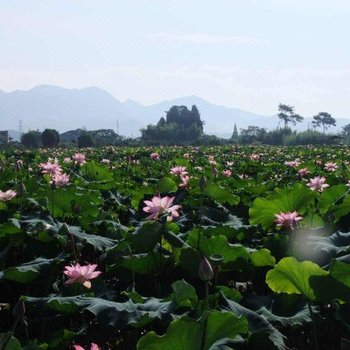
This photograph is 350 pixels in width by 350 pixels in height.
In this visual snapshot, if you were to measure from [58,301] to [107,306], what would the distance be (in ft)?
0.59

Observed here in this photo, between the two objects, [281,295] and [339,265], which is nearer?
[339,265]

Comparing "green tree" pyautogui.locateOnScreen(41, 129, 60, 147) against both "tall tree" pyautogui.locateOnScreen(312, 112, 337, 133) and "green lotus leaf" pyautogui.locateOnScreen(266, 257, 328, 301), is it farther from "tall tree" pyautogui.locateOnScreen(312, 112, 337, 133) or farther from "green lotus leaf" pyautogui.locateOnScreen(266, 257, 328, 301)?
"tall tree" pyautogui.locateOnScreen(312, 112, 337, 133)

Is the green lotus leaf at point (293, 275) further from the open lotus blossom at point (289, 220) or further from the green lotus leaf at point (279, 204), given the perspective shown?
the green lotus leaf at point (279, 204)

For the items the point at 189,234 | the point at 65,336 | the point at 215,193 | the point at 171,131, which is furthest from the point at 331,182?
the point at 171,131

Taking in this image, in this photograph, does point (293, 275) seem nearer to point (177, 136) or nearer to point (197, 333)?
point (197, 333)

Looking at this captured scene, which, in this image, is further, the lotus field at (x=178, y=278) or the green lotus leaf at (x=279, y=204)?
the green lotus leaf at (x=279, y=204)

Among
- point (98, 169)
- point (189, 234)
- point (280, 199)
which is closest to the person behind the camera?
point (189, 234)

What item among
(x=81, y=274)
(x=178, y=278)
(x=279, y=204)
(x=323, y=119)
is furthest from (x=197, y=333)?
(x=323, y=119)

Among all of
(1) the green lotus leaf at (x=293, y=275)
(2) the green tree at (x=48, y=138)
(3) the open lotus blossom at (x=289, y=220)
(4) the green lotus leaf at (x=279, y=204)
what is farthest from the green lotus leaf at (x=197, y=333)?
(2) the green tree at (x=48, y=138)

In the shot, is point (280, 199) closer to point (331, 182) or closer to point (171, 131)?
point (331, 182)

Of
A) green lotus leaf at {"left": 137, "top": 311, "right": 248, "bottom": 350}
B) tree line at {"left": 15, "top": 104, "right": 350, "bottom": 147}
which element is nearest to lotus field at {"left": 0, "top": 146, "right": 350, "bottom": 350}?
green lotus leaf at {"left": 137, "top": 311, "right": 248, "bottom": 350}

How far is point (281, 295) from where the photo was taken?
1.81m

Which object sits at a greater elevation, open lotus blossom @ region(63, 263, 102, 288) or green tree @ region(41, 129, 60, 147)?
open lotus blossom @ region(63, 263, 102, 288)

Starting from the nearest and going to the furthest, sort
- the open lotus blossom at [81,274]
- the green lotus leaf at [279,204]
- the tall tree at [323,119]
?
the open lotus blossom at [81,274] < the green lotus leaf at [279,204] < the tall tree at [323,119]
